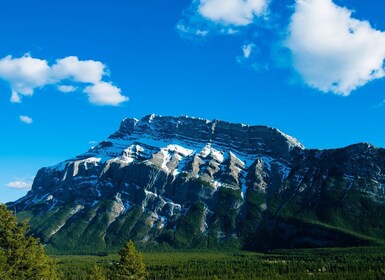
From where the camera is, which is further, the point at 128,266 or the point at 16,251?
the point at 128,266

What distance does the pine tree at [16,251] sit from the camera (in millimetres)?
40772

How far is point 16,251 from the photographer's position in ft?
135

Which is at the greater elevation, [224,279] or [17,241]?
[17,241]

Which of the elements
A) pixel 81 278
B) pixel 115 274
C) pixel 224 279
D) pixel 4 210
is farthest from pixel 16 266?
pixel 81 278

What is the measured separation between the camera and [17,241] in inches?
1625

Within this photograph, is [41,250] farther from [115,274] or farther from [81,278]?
[81,278]

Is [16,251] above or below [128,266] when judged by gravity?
above

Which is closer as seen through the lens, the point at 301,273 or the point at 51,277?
the point at 51,277

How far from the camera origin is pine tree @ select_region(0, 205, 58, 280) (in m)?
40.8

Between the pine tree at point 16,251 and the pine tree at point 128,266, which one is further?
the pine tree at point 128,266

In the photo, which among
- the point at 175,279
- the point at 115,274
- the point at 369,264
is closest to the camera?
the point at 115,274

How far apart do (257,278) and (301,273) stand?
1148 inches

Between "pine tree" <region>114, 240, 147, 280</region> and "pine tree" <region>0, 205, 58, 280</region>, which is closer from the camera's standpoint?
"pine tree" <region>0, 205, 58, 280</region>

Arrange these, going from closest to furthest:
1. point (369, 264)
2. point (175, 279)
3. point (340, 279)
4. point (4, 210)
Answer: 1. point (4, 210)
2. point (340, 279)
3. point (175, 279)
4. point (369, 264)
